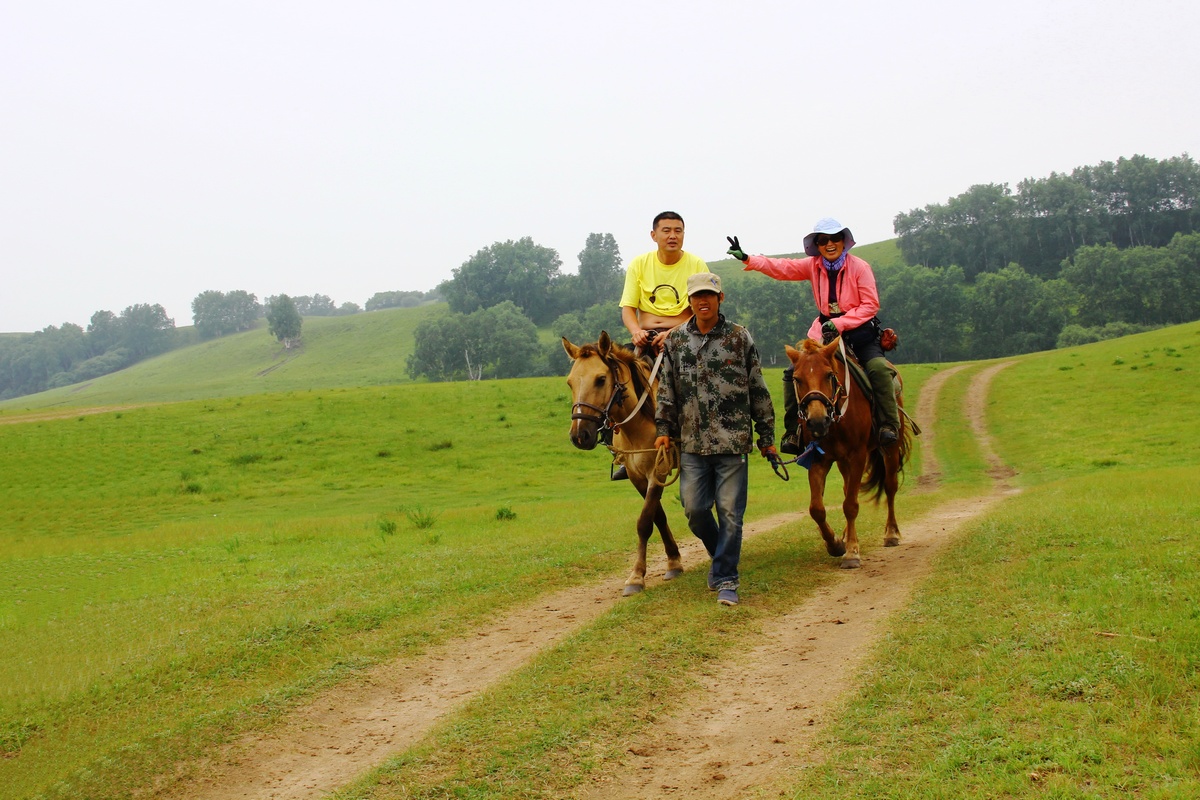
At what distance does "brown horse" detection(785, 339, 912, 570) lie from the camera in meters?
9.13

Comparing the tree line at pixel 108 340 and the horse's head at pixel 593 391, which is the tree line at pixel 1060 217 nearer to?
the tree line at pixel 108 340

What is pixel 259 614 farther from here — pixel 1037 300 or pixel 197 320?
pixel 197 320

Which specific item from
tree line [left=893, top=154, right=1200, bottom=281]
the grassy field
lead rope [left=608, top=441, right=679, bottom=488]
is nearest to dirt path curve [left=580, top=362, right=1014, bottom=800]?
the grassy field

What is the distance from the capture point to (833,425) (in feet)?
31.8

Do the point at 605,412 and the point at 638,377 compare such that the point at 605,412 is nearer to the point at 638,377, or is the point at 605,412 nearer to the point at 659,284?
the point at 638,377

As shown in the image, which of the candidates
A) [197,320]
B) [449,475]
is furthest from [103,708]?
[197,320]

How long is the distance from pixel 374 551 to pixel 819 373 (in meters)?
8.32

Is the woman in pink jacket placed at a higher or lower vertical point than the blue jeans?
higher

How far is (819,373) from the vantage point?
30.1 feet

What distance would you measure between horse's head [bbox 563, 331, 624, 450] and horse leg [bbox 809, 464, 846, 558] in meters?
2.35

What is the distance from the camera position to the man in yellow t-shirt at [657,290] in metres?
9.66

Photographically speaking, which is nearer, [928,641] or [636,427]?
[928,641]

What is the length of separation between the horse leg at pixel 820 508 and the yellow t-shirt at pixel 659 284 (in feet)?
7.74

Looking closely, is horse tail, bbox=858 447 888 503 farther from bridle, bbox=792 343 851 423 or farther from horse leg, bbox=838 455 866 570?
bridle, bbox=792 343 851 423
